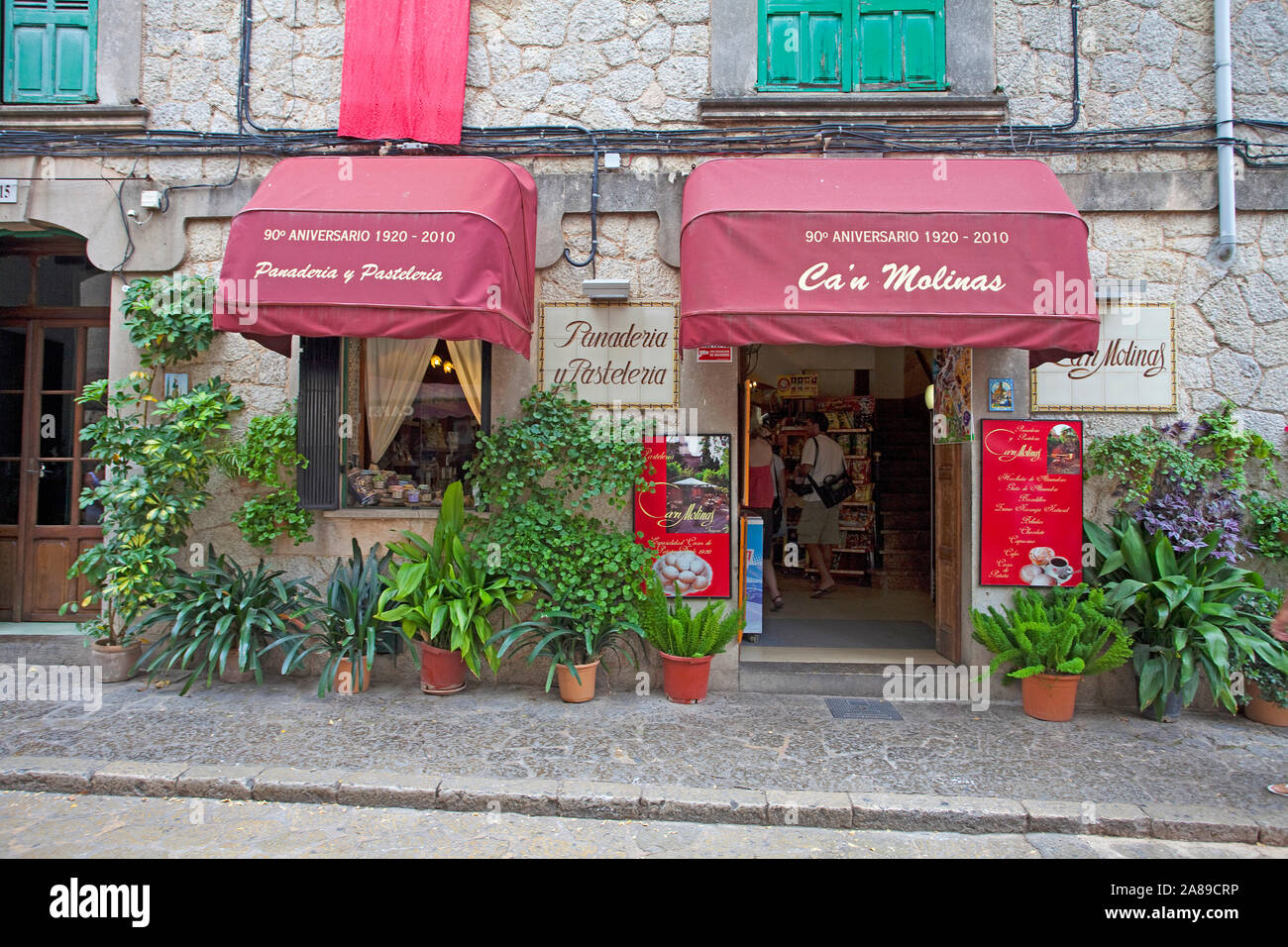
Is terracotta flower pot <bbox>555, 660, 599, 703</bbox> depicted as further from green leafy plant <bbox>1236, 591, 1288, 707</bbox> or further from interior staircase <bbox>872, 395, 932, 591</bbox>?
interior staircase <bbox>872, 395, 932, 591</bbox>

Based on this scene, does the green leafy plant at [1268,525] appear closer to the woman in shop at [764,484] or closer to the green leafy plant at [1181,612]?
the green leafy plant at [1181,612]

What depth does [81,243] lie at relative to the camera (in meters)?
6.89

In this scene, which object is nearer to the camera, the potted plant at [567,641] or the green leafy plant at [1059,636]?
the green leafy plant at [1059,636]

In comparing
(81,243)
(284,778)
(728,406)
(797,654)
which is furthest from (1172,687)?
(81,243)

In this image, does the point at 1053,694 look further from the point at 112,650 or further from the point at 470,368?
the point at 112,650

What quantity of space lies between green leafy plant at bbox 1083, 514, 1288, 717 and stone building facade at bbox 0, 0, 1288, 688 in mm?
579

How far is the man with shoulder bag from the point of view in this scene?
348 inches

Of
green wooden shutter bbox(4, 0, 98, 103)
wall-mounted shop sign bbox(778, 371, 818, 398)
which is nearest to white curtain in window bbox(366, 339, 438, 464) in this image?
green wooden shutter bbox(4, 0, 98, 103)

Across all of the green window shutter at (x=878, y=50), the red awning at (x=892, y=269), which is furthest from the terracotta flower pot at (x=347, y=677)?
the green window shutter at (x=878, y=50)

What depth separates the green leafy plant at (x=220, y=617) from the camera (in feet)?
17.8

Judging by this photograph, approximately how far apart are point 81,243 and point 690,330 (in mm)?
6126

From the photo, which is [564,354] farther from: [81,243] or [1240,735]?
[1240,735]

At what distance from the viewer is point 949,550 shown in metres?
6.16

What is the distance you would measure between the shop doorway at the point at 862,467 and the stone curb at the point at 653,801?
399cm
